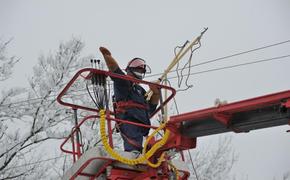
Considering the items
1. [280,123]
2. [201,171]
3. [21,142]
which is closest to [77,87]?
[21,142]

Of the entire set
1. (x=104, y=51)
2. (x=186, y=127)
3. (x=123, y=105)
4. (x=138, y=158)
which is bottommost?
(x=138, y=158)

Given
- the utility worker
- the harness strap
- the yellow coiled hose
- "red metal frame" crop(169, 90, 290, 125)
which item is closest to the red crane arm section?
"red metal frame" crop(169, 90, 290, 125)

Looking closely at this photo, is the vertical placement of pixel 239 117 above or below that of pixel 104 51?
below

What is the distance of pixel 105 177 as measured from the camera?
6375 millimetres

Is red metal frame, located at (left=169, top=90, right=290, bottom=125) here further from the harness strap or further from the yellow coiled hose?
the harness strap

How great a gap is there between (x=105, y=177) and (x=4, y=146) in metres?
8.14

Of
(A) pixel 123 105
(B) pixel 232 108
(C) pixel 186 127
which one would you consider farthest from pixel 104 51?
(B) pixel 232 108

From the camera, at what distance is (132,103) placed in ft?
22.7

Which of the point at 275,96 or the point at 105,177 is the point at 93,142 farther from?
the point at 275,96

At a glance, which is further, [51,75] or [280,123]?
[51,75]

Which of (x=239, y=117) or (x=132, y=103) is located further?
(x=132, y=103)

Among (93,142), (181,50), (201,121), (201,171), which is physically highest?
(181,50)

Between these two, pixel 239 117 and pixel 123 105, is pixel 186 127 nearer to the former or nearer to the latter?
pixel 239 117

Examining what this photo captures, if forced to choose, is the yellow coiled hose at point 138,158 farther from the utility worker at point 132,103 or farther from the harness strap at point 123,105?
the harness strap at point 123,105
